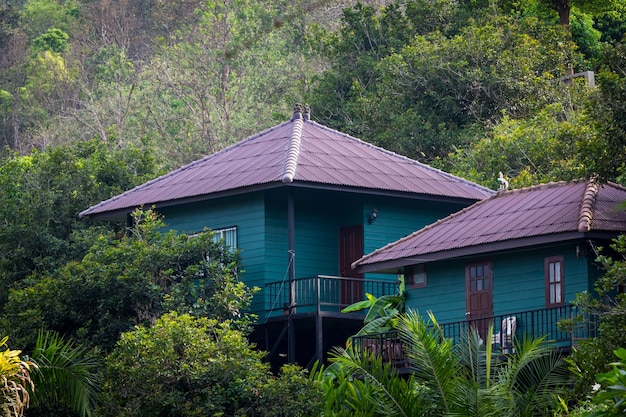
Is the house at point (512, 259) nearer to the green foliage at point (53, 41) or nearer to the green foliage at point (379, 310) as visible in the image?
the green foliage at point (379, 310)

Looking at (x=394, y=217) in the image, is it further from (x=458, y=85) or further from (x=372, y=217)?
(x=458, y=85)

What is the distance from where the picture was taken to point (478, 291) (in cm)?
2750

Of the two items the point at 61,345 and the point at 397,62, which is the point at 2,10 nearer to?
the point at 397,62

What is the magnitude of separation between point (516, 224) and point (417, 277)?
2.69m

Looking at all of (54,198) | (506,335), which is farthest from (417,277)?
(54,198)

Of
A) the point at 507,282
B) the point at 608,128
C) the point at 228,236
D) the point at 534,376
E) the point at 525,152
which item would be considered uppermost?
the point at 525,152

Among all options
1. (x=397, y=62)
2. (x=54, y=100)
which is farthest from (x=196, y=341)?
(x=54, y=100)

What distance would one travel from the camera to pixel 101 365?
1087 inches

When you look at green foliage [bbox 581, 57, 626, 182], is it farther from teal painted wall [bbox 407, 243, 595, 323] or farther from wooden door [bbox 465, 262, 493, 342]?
wooden door [bbox 465, 262, 493, 342]

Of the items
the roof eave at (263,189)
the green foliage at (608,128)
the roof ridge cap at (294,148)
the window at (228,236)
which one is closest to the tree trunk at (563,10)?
the roof ridge cap at (294,148)

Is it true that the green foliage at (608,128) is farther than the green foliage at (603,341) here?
Yes

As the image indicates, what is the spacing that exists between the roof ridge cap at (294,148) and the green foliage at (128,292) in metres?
2.02

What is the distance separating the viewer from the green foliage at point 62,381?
25969 mm

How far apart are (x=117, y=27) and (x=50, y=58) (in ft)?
12.8
